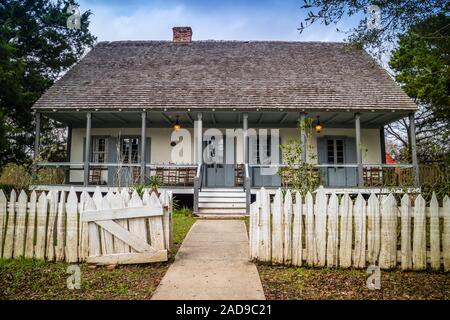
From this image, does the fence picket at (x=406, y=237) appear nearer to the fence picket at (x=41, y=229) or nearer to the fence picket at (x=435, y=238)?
the fence picket at (x=435, y=238)

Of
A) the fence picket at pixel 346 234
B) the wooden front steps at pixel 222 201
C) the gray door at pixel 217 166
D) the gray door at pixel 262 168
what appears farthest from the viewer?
the gray door at pixel 217 166

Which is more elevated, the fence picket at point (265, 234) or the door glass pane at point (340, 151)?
the door glass pane at point (340, 151)

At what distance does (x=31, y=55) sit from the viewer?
18.1 metres

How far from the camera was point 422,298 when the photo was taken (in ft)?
11.6

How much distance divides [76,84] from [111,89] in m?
1.88

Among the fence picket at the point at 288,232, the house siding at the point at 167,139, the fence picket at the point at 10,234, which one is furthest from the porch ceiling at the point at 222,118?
the fence picket at the point at 288,232

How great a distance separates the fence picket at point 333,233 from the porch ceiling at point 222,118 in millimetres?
8765

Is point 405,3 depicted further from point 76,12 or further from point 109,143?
point 76,12

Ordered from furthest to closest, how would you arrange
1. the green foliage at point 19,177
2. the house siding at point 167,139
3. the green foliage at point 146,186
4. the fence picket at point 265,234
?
1. the house siding at point 167,139
2. the green foliage at point 146,186
3. the green foliage at point 19,177
4. the fence picket at point 265,234

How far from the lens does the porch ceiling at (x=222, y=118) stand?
44.2 feet

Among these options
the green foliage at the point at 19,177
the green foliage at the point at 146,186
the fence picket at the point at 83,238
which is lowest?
the fence picket at the point at 83,238

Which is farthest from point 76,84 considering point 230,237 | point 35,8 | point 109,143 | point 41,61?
point 230,237

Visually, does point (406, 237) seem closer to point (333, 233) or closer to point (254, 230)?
point (333, 233)

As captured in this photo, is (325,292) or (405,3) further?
(405,3)
